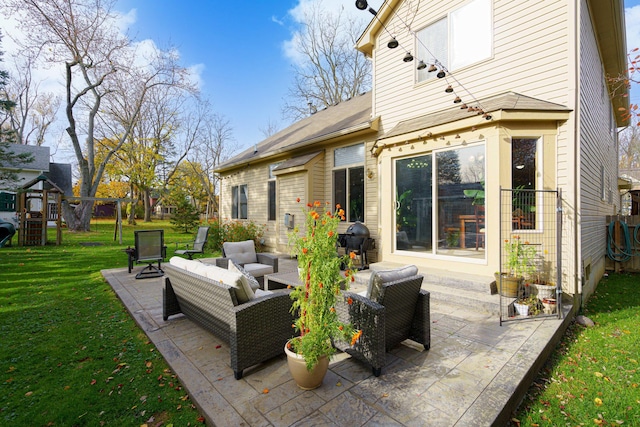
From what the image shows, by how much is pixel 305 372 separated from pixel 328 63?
66.7ft

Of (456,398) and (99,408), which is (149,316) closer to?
(99,408)

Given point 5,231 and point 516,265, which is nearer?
point 516,265

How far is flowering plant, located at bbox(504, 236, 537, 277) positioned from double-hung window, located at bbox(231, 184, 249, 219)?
1009 cm

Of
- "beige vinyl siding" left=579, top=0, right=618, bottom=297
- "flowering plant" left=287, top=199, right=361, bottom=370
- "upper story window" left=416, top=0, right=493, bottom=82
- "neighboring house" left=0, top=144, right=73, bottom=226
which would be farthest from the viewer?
"neighboring house" left=0, top=144, right=73, bottom=226

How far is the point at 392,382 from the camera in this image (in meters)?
2.65

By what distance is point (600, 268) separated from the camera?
730cm

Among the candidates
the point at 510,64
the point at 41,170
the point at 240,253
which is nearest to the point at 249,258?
the point at 240,253

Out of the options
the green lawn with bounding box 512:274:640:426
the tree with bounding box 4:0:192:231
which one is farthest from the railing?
the tree with bounding box 4:0:192:231

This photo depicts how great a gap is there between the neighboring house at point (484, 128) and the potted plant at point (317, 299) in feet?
10.2

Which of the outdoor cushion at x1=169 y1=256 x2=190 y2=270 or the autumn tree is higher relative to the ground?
the autumn tree

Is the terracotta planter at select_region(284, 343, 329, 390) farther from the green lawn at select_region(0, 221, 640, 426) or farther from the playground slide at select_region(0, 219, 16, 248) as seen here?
the playground slide at select_region(0, 219, 16, 248)

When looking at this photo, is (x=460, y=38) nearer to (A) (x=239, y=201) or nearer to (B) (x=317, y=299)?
(B) (x=317, y=299)

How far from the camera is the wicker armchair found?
2732 millimetres

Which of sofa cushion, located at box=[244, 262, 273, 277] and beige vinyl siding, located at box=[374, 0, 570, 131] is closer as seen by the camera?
beige vinyl siding, located at box=[374, 0, 570, 131]
